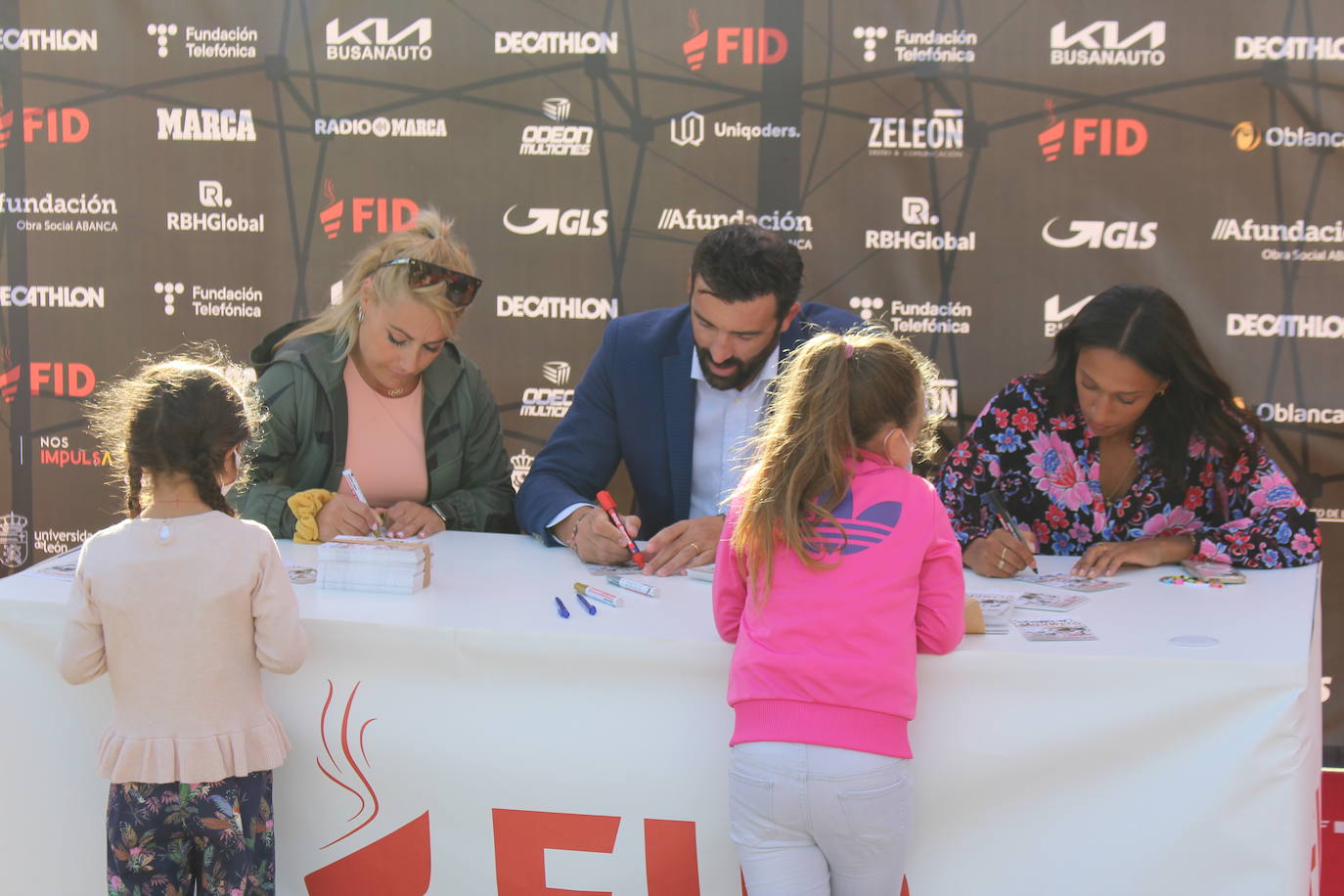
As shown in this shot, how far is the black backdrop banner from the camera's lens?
3338 millimetres

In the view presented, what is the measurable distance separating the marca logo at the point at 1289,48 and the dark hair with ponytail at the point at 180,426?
9.26 ft

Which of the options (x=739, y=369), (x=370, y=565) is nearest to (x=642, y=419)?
(x=739, y=369)

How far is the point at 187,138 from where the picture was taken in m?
3.71

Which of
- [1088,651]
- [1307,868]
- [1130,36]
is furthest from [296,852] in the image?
[1130,36]

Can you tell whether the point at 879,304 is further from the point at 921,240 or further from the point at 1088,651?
the point at 1088,651

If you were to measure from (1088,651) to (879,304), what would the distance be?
72.3 inches

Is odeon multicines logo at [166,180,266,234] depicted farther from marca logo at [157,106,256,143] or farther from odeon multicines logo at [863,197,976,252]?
odeon multicines logo at [863,197,976,252]

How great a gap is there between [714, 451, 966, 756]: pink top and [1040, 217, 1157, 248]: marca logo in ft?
6.35

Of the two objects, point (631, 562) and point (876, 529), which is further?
point (631, 562)

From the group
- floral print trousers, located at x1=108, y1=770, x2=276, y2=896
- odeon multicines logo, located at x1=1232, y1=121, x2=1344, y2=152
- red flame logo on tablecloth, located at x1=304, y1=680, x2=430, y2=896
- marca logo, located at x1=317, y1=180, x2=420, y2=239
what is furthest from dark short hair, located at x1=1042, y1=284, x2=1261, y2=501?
marca logo, located at x1=317, y1=180, x2=420, y2=239

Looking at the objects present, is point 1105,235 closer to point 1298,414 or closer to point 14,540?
point 1298,414

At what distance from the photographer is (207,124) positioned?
12.1 feet

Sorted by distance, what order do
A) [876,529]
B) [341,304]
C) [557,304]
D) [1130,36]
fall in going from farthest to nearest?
[557,304]
[1130,36]
[341,304]
[876,529]

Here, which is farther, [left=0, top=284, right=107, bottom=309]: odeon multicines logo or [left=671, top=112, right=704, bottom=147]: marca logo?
[left=0, top=284, right=107, bottom=309]: odeon multicines logo
